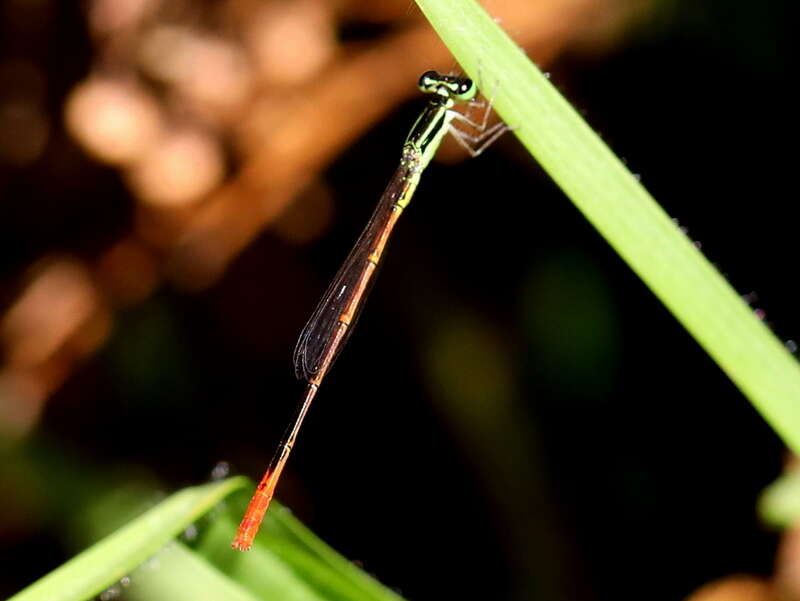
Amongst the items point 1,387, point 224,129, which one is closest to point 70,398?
point 1,387

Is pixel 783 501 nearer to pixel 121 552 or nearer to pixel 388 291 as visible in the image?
pixel 388 291

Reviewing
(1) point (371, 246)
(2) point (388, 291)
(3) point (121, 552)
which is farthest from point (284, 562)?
(2) point (388, 291)

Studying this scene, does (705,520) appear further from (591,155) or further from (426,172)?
(591,155)

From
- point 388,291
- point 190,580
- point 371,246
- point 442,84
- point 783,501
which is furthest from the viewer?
point 388,291

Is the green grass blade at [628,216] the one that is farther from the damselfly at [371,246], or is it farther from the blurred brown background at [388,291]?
the blurred brown background at [388,291]

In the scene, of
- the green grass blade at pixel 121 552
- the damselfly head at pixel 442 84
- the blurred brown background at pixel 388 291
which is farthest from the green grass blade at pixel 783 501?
the green grass blade at pixel 121 552

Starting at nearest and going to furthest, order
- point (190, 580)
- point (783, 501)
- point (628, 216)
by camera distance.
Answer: point (628, 216) → point (190, 580) → point (783, 501)

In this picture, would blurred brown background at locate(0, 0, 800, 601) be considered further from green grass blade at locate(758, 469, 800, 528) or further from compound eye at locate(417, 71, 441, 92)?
compound eye at locate(417, 71, 441, 92)

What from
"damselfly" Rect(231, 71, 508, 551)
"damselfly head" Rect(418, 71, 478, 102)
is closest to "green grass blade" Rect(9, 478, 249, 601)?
"damselfly" Rect(231, 71, 508, 551)
